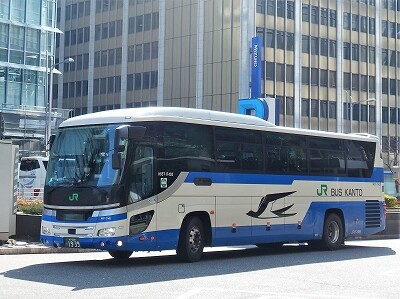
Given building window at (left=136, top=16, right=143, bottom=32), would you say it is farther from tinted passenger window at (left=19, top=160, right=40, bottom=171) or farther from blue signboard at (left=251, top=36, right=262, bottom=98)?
blue signboard at (left=251, top=36, right=262, bottom=98)

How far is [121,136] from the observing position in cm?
1480

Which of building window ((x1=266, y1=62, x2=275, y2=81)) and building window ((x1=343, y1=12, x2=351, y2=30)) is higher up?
building window ((x1=343, y1=12, x2=351, y2=30))

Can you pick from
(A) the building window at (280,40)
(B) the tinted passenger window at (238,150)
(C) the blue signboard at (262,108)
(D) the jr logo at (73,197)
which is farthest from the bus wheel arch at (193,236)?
(A) the building window at (280,40)

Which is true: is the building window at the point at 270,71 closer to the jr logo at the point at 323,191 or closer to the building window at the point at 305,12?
the building window at the point at 305,12

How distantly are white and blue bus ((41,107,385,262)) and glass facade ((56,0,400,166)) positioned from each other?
48646 mm

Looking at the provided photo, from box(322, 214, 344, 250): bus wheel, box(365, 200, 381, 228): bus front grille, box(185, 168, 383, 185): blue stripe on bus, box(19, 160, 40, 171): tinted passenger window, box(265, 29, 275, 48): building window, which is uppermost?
box(265, 29, 275, 48): building window

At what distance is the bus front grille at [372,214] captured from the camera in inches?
888

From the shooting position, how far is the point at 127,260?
17.3 m

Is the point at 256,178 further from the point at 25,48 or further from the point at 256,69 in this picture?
the point at 25,48

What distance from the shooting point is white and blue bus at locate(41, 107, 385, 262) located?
49.6ft

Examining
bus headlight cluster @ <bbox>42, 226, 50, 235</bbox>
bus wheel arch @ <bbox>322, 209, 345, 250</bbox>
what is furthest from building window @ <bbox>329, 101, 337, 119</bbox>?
bus headlight cluster @ <bbox>42, 226, 50, 235</bbox>

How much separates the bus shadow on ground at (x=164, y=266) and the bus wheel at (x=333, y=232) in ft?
1.07

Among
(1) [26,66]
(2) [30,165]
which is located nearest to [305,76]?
(1) [26,66]

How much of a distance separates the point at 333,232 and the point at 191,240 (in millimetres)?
6264
